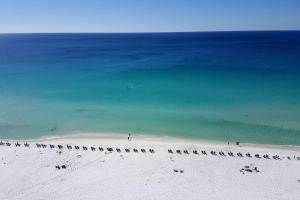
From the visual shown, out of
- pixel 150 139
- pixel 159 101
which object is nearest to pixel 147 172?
pixel 150 139

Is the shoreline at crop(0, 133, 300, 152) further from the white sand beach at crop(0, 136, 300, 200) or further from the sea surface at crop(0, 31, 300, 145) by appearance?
the sea surface at crop(0, 31, 300, 145)

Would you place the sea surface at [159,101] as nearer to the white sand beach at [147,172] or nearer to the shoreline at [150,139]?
the shoreline at [150,139]

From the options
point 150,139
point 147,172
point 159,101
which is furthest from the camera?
point 159,101

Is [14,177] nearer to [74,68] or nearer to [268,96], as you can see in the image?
[268,96]

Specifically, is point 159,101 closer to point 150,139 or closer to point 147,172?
point 150,139

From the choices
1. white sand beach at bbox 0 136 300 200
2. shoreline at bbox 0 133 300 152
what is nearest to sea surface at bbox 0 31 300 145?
shoreline at bbox 0 133 300 152

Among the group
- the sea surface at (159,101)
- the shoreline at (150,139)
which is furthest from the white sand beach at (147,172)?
the sea surface at (159,101)

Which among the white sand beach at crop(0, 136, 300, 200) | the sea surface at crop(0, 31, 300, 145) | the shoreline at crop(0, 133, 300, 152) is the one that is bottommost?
the white sand beach at crop(0, 136, 300, 200)

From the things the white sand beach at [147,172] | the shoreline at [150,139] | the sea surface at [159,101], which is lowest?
the white sand beach at [147,172]

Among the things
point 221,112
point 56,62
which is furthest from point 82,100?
point 56,62
